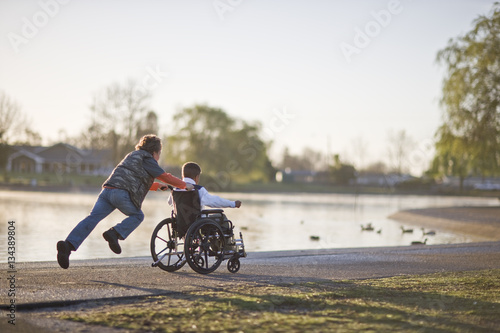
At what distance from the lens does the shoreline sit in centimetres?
1936

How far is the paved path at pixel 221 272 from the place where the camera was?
6285 mm

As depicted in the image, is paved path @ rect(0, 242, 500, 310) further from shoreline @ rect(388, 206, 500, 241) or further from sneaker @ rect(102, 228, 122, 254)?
shoreline @ rect(388, 206, 500, 241)

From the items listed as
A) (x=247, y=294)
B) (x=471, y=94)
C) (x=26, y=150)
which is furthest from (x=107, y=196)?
(x=26, y=150)

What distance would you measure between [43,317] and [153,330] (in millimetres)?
1050

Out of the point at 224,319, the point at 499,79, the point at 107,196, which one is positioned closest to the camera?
the point at 224,319

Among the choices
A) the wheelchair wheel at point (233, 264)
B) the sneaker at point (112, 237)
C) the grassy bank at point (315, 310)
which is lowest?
the grassy bank at point (315, 310)

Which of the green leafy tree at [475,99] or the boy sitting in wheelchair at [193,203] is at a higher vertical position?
the green leafy tree at [475,99]

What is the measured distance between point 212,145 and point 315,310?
208 ft

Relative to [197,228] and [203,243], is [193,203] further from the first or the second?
[203,243]

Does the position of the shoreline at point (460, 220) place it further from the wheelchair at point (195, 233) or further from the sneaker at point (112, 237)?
the sneaker at point (112, 237)

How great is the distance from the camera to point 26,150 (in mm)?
106562

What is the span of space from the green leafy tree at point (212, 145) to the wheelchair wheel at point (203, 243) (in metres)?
54.7

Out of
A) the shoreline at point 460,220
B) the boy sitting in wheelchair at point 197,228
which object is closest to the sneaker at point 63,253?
the boy sitting in wheelchair at point 197,228

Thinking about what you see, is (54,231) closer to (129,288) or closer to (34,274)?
(34,274)
